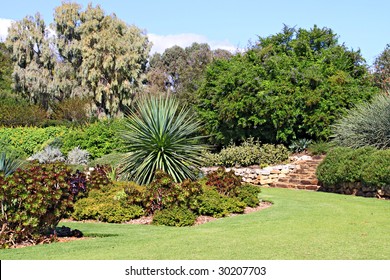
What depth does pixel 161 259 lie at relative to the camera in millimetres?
7445

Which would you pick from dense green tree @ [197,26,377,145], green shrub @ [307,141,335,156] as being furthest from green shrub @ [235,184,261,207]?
dense green tree @ [197,26,377,145]

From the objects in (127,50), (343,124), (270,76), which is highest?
(127,50)

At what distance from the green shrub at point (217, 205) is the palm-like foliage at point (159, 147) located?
195cm

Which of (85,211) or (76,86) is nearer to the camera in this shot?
(85,211)

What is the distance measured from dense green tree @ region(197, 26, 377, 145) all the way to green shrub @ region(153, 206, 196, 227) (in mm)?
12413

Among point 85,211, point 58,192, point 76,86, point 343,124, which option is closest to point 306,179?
point 343,124

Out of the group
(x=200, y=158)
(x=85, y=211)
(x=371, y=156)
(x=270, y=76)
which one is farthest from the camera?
(x=270, y=76)

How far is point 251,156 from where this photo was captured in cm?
2242

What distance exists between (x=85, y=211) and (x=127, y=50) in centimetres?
3262

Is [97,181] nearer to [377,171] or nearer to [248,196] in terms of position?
[248,196]

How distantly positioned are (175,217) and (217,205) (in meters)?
1.37

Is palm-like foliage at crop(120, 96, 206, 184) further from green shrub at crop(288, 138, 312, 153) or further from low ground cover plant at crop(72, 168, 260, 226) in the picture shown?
green shrub at crop(288, 138, 312, 153)

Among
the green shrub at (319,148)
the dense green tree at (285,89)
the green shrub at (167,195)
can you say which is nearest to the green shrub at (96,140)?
the dense green tree at (285,89)

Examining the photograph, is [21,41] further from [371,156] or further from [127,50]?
[371,156]
